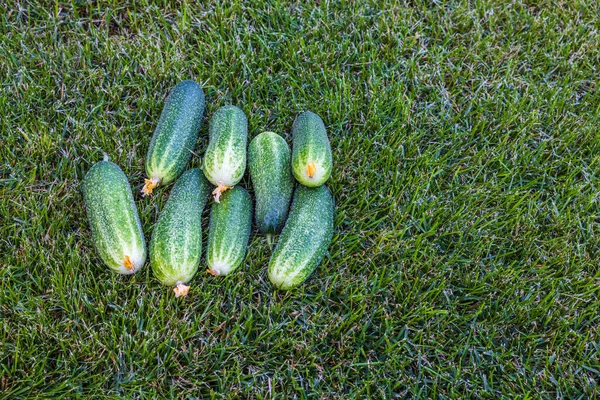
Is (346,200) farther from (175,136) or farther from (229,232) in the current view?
(175,136)

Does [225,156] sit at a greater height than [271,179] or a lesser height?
greater

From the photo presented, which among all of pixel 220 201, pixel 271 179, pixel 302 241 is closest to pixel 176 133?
pixel 220 201

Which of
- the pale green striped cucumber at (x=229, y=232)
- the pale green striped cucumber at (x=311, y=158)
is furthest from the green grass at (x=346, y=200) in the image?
the pale green striped cucumber at (x=311, y=158)

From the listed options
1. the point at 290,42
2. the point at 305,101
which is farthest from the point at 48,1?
the point at 305,101

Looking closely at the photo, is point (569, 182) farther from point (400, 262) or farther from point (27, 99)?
point (27, 99)

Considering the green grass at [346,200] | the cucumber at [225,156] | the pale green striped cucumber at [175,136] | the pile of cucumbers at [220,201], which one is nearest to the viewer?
the green grass at [346,200]

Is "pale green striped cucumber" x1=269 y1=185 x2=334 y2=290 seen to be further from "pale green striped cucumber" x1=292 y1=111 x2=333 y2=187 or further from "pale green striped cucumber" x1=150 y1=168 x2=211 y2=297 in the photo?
"pale green striped cucumber" x1=150 y1=168 x2=211 y2=297

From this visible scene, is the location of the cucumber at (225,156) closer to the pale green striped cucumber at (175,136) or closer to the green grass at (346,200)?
the pale green striped cucumber at (175,136)
